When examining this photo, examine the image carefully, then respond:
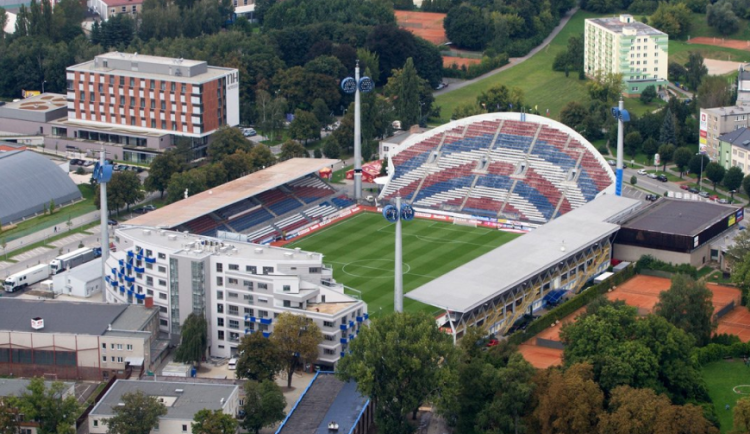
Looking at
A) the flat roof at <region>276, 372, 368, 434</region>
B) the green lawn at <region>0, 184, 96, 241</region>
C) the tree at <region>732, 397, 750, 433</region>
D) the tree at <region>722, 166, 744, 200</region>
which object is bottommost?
the flat roof at <region>276, 372, 368, 434</region>

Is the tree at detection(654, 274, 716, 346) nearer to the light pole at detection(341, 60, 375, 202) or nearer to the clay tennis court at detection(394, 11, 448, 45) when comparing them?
the light pole at detection(341, 60, 375, 202)

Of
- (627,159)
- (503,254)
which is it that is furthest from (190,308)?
(627,159)

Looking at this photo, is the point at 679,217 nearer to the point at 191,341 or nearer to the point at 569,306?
the point at 569,306

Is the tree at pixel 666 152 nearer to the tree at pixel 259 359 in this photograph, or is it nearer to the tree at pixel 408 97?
Result: the tree at pixel 408 97

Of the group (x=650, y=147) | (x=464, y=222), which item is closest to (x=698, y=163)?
(x=650, y=147)

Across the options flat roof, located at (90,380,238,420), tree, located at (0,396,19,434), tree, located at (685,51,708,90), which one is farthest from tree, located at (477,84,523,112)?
tree, located at (0,396,19,434)

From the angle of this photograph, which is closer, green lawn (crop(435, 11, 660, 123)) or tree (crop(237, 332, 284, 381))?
tree (crop(237, 332, 284, 381))

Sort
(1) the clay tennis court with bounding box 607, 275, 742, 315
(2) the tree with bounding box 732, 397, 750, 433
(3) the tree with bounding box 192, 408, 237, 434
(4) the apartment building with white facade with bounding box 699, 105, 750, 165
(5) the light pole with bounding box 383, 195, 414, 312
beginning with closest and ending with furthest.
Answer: (2) the tree with bounding box 732, 397, 750, 433 → (3) the tree with bounding box 192, 408, 237, 434 → (5) the light pole with bounding box 383, 195, 414, 312 → (1) the clay tennis court with bounding box 607, 275, 742, 315 → (4) the apartment building with white facade with bounding box 699, 105, 750, 165
